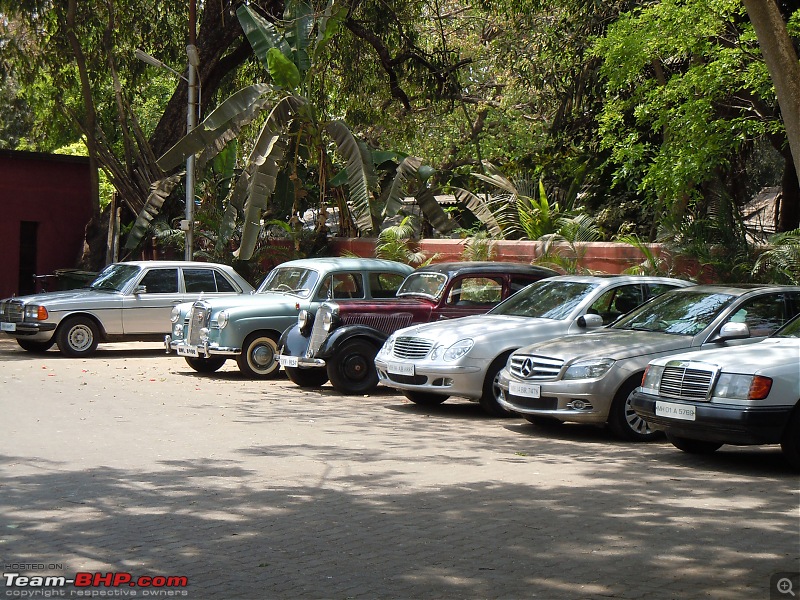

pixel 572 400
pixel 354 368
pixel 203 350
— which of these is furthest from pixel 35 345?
pixel 572 400

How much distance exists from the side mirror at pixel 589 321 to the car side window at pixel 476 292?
8.43ft

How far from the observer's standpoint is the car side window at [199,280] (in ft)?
64.7

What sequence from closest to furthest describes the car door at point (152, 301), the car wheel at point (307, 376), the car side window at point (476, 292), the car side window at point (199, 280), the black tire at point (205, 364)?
1. the car side window at point (476, 292)
2. the car wheel at point (307, 376)
3. the black tire at point (205, 364)
4. the car door at point (152, 301)
5. the car side window at point (199, 280)

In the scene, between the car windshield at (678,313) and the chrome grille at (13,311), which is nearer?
the car windshield at (678,313)

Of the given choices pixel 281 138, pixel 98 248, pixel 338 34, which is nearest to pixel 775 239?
pixel 281 138

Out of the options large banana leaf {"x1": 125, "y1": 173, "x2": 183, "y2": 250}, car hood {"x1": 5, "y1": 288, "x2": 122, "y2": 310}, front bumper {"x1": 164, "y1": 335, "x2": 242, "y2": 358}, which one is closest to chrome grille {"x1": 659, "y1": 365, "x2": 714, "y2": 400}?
front bumper {"x1": 164, "y1": 335, "x2": 242, "y2": 358}

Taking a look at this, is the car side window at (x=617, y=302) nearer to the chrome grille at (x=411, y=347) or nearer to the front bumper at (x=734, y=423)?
the chrome grille at (x=411, y=347)

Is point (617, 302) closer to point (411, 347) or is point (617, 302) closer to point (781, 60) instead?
point (411, 347)

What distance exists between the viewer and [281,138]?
22.1 metres

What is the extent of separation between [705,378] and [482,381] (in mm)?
3547

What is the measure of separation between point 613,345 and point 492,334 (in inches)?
71.9

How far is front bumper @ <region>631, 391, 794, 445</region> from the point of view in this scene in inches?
351

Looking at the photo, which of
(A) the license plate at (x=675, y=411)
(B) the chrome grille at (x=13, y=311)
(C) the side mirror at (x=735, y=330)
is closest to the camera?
(A) the license plate at (x=675, y=411)

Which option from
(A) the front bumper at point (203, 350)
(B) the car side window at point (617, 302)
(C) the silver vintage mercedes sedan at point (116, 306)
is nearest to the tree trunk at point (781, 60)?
(B) the car side window at point (617, 302)
